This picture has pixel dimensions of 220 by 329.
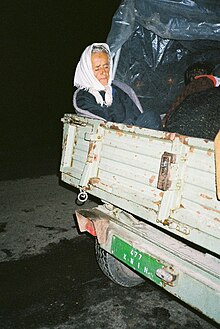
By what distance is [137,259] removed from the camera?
2420 millimetres

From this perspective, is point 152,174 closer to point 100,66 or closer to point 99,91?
point 99,91

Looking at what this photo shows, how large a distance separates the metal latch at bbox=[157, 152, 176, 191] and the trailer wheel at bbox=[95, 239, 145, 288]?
127 centimetres

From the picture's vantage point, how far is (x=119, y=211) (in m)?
2.87

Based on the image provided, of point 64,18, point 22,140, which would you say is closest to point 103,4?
point 64,18

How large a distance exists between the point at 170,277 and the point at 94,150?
117cm

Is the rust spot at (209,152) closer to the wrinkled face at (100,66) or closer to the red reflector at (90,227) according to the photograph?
the red reflector at (90,227)

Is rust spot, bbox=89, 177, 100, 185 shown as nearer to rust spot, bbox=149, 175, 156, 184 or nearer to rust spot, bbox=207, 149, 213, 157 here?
rust spot, bbox=149, 175, 156, 184

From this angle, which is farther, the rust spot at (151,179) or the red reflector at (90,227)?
the red reflector at (90,227)

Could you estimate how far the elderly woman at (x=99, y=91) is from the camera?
3.21m

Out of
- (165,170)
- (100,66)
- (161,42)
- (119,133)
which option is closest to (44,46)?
(161,42)

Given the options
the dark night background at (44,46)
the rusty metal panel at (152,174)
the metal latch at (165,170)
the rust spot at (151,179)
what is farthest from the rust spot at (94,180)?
the dark night background at (44,46)

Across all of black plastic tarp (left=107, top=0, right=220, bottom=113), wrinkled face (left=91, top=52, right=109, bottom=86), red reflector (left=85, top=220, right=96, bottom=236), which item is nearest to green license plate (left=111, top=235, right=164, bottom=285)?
red reflector (left=85, top=220, right=96, bottom=236)

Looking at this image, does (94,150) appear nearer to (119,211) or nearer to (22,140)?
(119,211)

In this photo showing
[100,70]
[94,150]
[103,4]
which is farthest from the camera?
[103,4]
